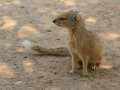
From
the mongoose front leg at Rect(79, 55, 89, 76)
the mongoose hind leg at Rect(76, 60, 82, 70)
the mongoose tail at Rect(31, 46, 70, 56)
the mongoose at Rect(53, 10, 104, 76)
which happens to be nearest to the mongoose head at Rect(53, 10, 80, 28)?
the mongoose at Rect(53, 10, 104, 76)

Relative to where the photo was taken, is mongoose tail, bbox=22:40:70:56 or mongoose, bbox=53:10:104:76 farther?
mongoose tail, bbox=22:40:70:56

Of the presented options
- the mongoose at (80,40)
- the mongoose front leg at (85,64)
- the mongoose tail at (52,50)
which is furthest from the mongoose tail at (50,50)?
the mongoose front leg at (85,64)

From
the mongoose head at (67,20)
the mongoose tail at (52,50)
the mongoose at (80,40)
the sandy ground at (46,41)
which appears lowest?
the sandy ground at (46,41)

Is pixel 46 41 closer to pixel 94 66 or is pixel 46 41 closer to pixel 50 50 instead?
pixel 50 50

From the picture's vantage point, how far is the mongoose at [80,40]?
181 inches

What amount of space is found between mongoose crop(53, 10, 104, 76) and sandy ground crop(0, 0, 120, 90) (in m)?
0.27

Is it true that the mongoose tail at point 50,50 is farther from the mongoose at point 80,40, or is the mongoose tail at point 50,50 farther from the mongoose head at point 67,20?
the mongoose head at point 67,20

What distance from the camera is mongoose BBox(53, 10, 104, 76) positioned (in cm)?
459

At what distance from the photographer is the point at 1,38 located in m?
5.93

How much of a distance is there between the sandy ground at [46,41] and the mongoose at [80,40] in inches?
10.6

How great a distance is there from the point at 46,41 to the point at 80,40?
127 centimetres

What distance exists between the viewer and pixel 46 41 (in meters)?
5.85

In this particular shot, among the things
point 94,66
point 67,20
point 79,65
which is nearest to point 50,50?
point 79,65

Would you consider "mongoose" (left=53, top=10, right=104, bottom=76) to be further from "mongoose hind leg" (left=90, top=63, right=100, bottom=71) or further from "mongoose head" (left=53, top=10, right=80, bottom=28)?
"mongoose hind leg" (left=90, top=63, right=100, bottom=71)
